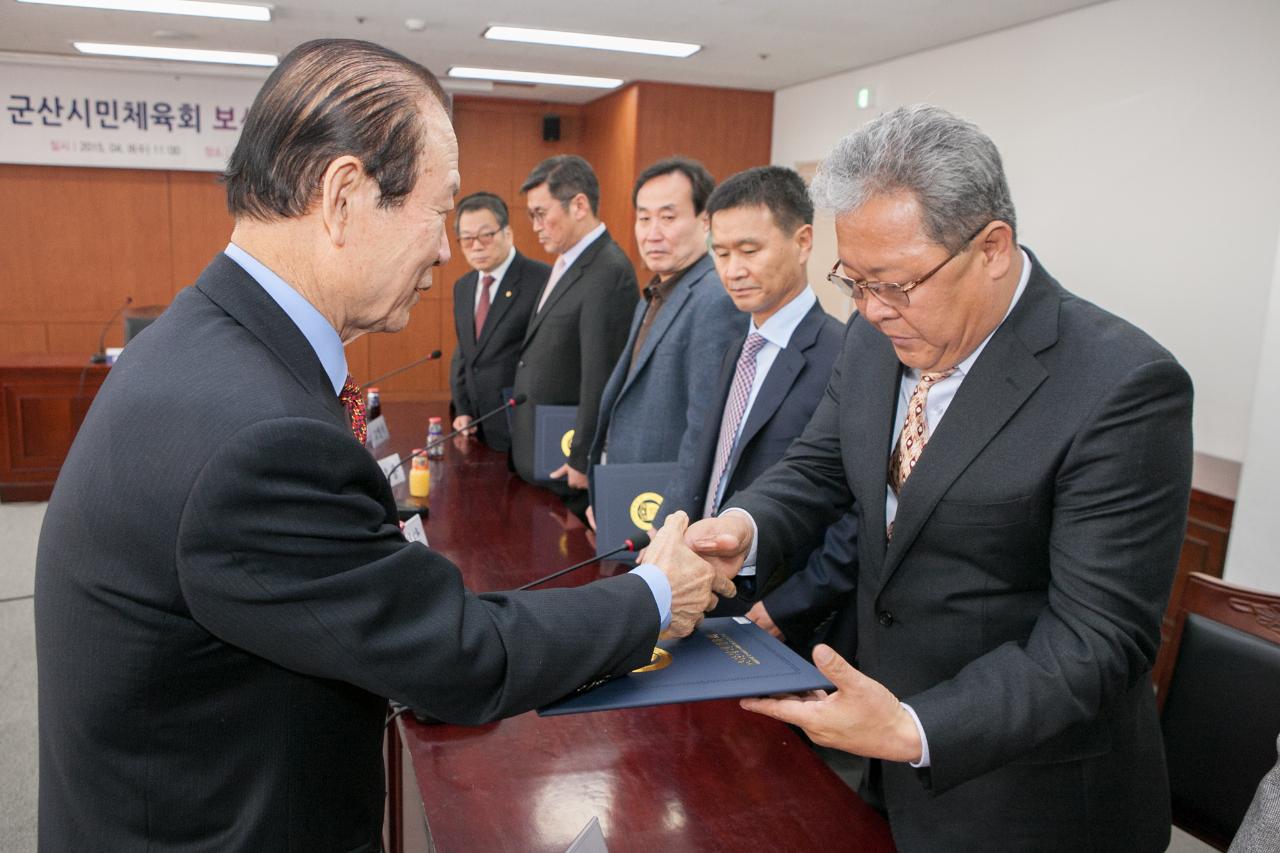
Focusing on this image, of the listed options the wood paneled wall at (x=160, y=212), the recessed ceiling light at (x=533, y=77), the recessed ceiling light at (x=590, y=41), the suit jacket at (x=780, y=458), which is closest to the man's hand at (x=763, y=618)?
the suit jacket at (x=780, y=458)

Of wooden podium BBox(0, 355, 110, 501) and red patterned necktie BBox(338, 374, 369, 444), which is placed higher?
red patterned necktie BBox(338, 374, 369, 444)

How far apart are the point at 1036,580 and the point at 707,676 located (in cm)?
49

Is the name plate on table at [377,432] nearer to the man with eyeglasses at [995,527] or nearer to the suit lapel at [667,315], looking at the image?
the suit lapel at [667,315]

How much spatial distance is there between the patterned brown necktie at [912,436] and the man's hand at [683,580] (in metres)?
0.30

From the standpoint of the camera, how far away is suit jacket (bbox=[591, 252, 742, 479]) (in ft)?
9.01

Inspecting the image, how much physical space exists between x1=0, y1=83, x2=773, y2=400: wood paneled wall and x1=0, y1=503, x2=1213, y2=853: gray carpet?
4.56 m

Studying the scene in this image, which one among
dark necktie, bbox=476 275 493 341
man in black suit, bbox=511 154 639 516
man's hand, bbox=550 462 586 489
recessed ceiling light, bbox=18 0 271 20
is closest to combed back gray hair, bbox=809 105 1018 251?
man's hand, bbox=550 462 586 489

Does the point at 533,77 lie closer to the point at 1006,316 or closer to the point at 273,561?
the point at 1006,316

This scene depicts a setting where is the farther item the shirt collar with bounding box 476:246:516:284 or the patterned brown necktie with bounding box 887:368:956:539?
the shirt collar with bounding box 476:246:516:284

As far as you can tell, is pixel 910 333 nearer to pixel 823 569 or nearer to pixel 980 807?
pixel 980 807

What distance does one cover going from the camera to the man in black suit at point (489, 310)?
4.26 metres

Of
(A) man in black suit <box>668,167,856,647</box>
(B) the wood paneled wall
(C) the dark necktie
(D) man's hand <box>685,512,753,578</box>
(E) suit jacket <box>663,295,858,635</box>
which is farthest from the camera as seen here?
(B) the wood paneled wall

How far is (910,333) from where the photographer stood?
1338 millimetres

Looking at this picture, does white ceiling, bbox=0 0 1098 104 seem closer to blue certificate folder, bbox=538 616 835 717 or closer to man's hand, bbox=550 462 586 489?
man's hand, bbox=550 462 586 489
